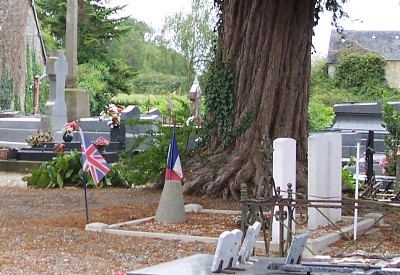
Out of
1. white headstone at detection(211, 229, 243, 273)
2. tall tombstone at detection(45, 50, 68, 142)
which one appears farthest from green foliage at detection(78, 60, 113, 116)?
white headstone at detection(211, 229, 243, 273)

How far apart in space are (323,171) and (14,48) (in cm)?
3343

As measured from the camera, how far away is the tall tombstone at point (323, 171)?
36.9 ft

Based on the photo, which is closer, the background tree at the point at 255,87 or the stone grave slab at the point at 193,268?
the stone grave slab at the point at 193,268

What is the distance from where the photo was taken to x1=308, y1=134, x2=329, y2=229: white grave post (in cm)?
1123

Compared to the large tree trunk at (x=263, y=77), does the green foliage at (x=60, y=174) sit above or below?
below

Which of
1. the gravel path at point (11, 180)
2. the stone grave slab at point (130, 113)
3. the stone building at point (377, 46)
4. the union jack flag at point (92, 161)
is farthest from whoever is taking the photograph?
the stone building at point (377, 46)

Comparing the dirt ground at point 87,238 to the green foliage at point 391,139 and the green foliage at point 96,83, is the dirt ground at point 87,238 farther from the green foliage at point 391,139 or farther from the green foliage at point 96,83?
the green foliage at point 96,83

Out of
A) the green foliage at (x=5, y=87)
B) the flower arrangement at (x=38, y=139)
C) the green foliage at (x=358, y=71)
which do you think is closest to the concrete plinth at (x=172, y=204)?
the flower arrangement at (x=38, y=139)

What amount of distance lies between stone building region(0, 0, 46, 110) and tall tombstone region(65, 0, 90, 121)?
11884 millimetres

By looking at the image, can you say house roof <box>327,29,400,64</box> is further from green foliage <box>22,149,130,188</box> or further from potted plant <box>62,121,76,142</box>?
green foliage <box>22,149,130,188</box>

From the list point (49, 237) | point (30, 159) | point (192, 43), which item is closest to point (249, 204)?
point (49, 237)

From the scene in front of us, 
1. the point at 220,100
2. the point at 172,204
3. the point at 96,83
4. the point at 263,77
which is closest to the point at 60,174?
the point at 220,100

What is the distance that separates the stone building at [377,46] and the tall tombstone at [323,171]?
51623 millimetres

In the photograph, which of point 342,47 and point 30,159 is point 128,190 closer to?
point 30,159
